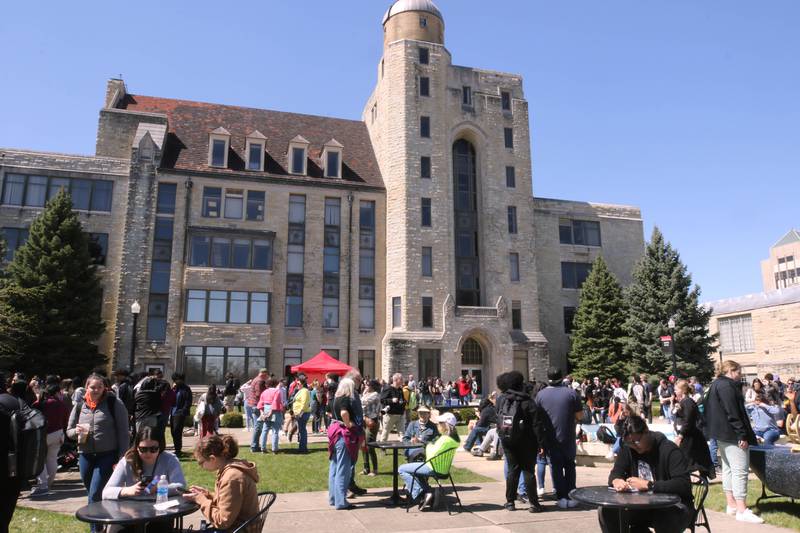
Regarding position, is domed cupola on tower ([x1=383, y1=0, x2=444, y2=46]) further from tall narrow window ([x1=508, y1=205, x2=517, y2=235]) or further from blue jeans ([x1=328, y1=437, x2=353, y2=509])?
blue jeans ([x1=328, y1=437, x2=353, y2=509])

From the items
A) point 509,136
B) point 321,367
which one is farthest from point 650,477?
point 509,136

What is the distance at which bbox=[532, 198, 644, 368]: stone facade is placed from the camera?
42500 millimetres

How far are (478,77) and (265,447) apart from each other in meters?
32.8

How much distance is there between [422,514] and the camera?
29.0 ft

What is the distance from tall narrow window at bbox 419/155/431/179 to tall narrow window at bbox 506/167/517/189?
19.7ft

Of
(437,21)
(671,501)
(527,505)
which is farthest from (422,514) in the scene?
(437,21)

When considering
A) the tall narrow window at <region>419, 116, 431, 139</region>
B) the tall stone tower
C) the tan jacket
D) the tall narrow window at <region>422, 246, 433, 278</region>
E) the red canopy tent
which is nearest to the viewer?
the tan jacket

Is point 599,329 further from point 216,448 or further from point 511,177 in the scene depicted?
point 216,448

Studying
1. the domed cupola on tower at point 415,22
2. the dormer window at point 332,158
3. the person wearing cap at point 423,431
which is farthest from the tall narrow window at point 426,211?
the person wearing cap at point 423,431

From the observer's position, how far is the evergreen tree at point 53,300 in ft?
91.9

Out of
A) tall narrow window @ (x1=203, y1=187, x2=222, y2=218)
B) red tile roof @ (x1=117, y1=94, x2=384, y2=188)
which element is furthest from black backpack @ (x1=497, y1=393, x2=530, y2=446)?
red tile roof @ (x1=117, y1=94, x2=384, y2=188)

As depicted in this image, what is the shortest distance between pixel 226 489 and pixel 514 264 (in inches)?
1422

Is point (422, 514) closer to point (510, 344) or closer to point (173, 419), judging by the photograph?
point (173, 419)

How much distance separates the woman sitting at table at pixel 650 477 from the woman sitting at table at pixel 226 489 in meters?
3.47
